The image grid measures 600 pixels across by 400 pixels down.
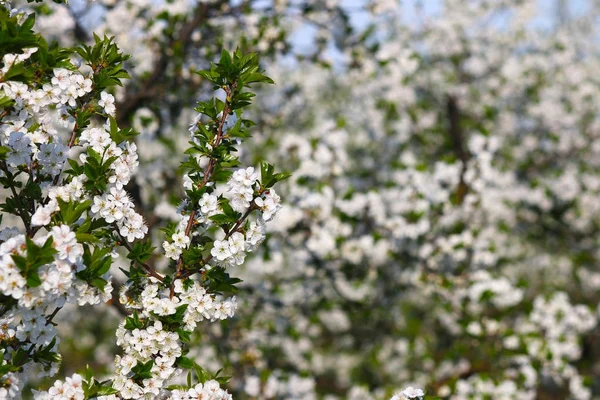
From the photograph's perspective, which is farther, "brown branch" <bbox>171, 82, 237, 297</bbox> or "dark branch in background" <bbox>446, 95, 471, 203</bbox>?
"dark branch in background" <bbox>446, 95, 471, 203</bbox>

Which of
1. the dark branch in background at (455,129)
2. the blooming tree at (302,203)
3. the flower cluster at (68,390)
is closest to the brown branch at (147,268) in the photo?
the blooming tree at (302,203)

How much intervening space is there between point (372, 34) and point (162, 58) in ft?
7.56

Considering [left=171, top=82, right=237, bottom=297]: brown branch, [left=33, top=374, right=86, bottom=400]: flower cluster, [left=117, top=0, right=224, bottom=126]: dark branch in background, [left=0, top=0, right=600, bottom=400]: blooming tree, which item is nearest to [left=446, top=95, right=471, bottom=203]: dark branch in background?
[left=0, top=0, right=600, bottom=400]: blooming tree

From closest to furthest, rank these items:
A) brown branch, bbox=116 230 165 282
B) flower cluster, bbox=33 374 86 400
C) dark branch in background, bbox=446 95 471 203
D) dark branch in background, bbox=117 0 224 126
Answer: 1. flower cluster, bbox=33 374 86 400
2. brown branch, bbox=116 230 165 282
3. dark branch in background, bbox=117 0 224 126
4. dark branch in background, bbox=446 95 471 203

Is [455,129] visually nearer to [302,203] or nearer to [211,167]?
[302,203]

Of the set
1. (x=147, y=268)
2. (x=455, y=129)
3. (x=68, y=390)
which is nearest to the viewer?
(x=68, y=390)

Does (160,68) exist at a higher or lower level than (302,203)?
higher

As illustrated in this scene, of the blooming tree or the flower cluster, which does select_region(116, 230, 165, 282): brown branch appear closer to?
the blooming tree

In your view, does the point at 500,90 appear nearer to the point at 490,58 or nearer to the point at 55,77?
the point at 490,58

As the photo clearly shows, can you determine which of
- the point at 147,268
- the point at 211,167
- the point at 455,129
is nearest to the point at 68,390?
the point at 147,268

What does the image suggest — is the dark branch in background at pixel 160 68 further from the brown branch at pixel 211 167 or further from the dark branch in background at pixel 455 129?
the dark branch in background at pixel 455 129

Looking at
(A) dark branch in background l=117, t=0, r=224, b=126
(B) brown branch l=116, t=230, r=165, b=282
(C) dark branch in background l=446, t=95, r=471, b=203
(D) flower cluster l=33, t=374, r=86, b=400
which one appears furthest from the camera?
(C) dark branch in background l=446, t=95, r=471, b=203

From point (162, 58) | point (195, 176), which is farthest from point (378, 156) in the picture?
point (195, 176)

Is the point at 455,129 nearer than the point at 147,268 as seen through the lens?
No
